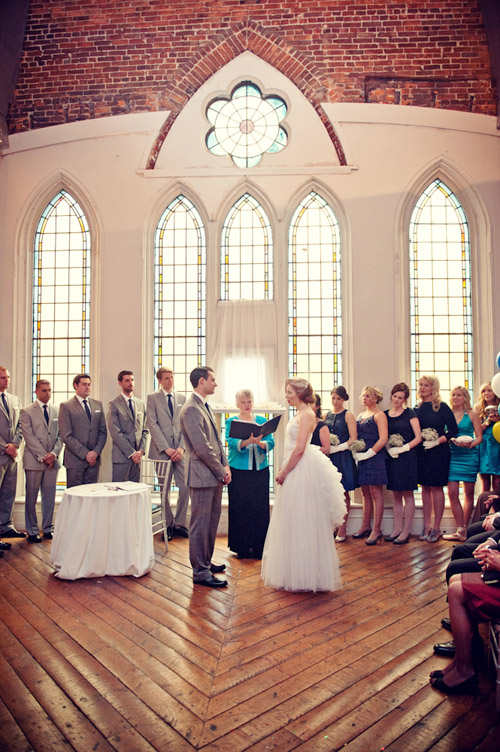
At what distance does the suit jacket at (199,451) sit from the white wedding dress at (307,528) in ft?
1.78

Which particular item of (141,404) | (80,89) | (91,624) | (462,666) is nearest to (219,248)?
(141,404)

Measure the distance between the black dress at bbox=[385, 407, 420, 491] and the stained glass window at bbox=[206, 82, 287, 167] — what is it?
12.2ft

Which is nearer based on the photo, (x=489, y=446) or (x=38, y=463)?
(x=489, y=446)

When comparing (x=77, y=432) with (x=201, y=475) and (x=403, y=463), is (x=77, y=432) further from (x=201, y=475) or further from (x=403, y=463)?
(x=403, y=463)

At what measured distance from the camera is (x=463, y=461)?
19.4 feet

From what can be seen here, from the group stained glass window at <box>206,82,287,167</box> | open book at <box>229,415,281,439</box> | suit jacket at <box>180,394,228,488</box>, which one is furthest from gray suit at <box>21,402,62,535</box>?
stained glass window at <box>206,82,287,167</box>

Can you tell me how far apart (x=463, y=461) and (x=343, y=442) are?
1.24m

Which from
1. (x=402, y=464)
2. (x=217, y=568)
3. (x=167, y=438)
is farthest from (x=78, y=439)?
(x=402, y=464)

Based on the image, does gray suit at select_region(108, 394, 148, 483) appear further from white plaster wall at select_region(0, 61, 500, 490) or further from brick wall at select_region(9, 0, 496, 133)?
brick wall at select_region(9, 0, 496, 133)

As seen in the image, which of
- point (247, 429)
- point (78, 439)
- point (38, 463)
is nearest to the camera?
point (247, 429)

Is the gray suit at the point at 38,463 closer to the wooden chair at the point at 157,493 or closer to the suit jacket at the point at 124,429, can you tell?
the suit jacket at the point at 124,429

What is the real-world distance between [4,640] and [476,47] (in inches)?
308

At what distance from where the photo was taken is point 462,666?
108 inches

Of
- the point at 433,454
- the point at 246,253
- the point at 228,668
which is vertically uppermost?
the point at 246,253
